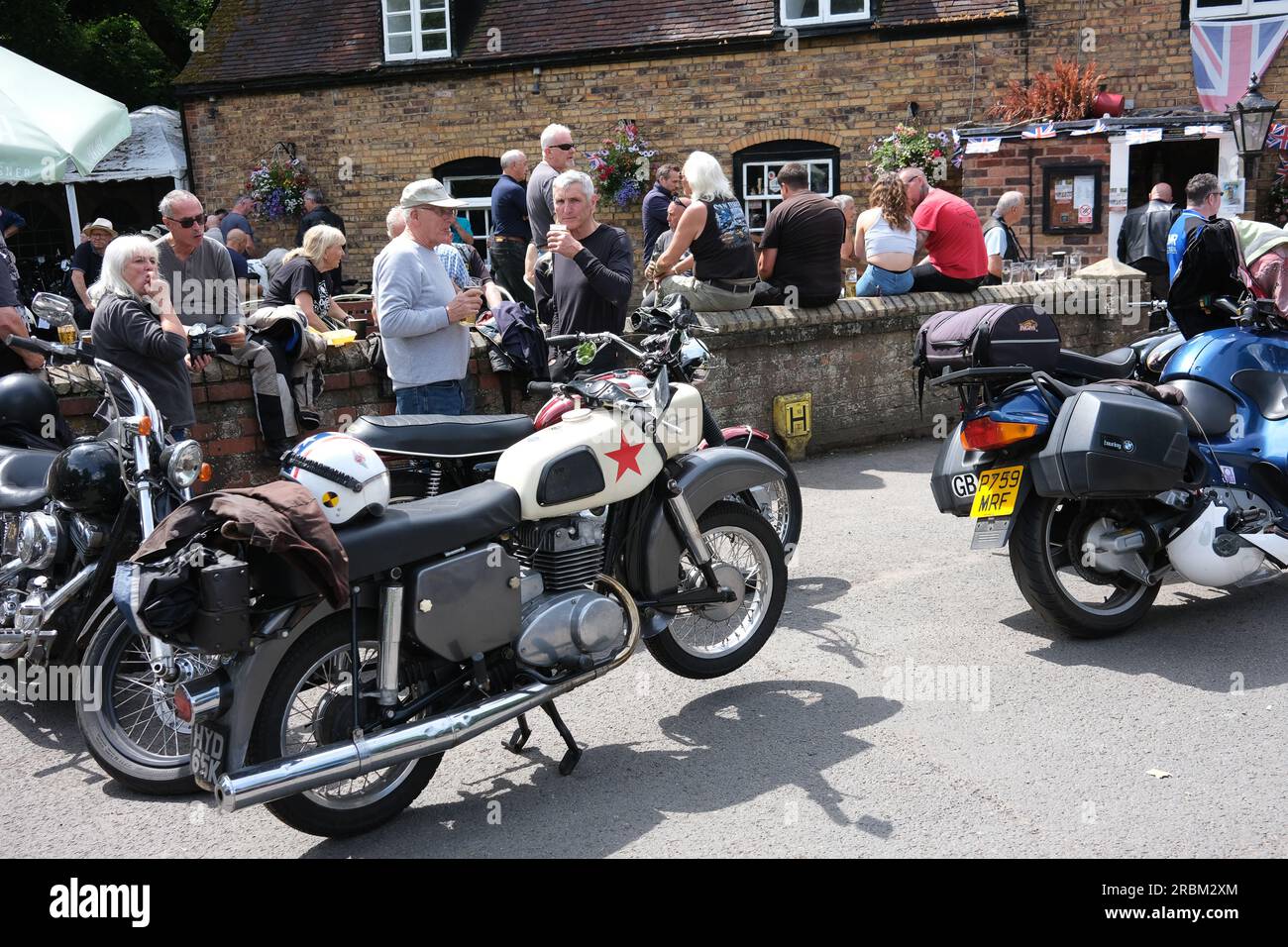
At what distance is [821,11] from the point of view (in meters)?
16.8

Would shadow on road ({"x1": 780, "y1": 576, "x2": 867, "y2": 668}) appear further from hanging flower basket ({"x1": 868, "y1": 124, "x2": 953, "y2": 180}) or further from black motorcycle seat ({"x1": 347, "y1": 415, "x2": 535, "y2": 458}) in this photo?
hanging flower basket ({"x1": 868, "y1": 124, "x2": 953, "y2": 180})

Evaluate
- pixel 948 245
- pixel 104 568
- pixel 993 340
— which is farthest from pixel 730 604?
pixel 948 245

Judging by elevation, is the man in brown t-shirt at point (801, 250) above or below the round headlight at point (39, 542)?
above

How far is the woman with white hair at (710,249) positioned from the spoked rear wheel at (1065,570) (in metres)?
3.49

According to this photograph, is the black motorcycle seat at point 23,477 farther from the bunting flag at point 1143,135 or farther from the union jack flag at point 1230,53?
the union jack flag at point 1230,53

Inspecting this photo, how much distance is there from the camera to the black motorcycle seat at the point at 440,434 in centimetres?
482

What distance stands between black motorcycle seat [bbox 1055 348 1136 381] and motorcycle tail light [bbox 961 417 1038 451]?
64 cm

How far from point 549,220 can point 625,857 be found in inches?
216

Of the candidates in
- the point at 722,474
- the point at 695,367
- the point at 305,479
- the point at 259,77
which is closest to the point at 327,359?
the point at 695,367

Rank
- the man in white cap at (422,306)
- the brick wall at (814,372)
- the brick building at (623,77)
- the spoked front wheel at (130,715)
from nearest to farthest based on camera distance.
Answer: the spoked front wheel at (130,715) < the man in white cap at (422,306) < the brick wall at (814,372) < the brick building at (623,77)

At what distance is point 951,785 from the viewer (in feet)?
14.6

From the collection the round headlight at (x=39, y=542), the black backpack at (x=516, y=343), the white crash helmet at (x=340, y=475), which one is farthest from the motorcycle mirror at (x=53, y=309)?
the black backpack at (x=516, y=343)

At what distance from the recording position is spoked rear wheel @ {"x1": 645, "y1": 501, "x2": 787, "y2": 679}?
5.27m
